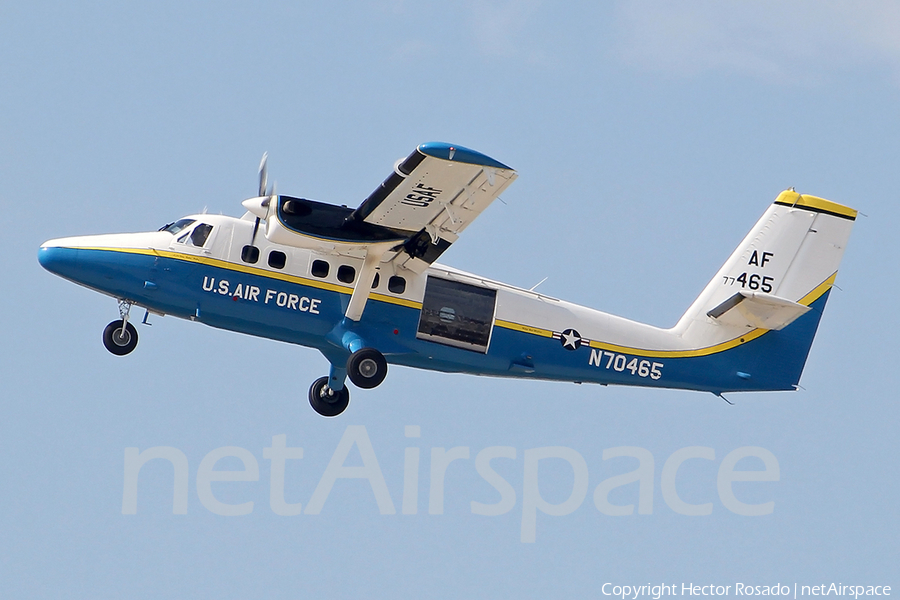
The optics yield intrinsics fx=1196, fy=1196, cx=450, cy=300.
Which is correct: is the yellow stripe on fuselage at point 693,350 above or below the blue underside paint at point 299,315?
above

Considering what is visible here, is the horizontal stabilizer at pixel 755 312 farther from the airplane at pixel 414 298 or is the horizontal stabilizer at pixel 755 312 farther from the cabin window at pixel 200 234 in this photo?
the cabin window at pixel 200 234

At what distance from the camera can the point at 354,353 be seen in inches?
669

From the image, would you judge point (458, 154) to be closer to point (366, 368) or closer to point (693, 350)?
point (366, 368)

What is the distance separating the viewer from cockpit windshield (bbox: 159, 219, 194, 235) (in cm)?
1736

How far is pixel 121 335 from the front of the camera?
17.2 metres

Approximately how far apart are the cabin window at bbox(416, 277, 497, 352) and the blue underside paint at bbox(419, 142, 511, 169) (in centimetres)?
298

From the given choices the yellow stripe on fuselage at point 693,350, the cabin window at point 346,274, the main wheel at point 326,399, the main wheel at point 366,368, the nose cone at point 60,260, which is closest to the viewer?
the main wheel at point 366,368

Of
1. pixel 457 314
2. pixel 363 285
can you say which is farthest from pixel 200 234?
pixel 457 314

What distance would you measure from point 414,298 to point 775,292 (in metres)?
5.95

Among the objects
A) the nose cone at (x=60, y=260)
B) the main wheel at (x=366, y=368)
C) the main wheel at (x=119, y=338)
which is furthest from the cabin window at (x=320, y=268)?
the nose cone at (x=60, y=260)

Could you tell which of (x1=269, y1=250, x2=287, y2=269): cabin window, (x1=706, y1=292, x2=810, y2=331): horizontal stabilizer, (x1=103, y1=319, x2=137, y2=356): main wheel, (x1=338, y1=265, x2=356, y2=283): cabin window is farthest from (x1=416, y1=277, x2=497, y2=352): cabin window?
(x1=103, y1=319, x2=137, y2=356): main wheel

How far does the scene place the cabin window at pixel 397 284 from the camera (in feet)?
57.0

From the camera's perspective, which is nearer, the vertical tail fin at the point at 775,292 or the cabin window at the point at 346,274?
the cabin window at the point at 346,274

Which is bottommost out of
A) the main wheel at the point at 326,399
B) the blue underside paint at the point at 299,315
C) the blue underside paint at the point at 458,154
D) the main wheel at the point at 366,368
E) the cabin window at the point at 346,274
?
the main wheel at the point at 326,399
